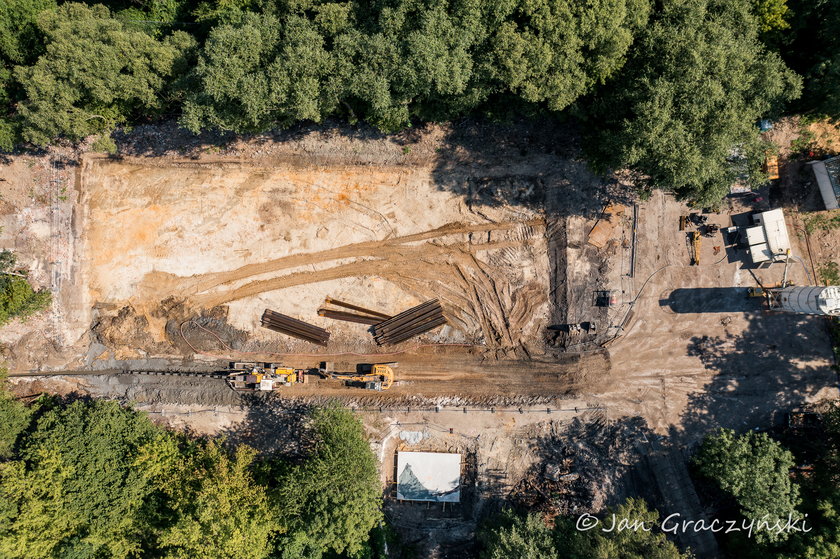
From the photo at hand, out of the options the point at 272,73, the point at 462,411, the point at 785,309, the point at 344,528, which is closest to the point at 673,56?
the point at 785,309

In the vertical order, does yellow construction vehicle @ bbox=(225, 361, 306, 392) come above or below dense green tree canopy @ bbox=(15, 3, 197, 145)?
below

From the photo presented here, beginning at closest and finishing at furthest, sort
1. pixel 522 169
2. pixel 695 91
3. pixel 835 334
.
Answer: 1. pixel 695 91
2. pixel 835 334
3. pixel 522 169

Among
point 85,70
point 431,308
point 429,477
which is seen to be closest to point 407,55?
point 431,308

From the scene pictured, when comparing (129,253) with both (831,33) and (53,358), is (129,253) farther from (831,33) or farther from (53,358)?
(831,33)

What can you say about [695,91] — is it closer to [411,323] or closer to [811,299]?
[811,299]

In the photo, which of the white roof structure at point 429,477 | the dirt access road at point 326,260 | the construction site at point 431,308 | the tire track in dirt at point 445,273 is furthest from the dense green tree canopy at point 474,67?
the white roof structure at point 429,477

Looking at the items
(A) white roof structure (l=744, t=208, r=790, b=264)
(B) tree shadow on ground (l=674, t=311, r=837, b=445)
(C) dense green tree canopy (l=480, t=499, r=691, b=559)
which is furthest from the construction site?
(C) dense green tree canopy (l=480, t=499, r=691, b=559)

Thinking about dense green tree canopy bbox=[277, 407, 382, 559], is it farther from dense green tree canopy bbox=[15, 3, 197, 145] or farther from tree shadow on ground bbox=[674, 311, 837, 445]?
dense green tree canopy bbox=[15, 3, 197, 145]
